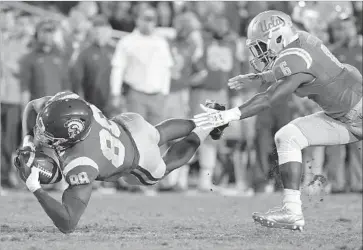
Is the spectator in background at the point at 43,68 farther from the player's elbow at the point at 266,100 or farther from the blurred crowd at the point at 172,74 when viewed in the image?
the player's elbow at the point at 266,100

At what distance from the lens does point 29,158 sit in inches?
216

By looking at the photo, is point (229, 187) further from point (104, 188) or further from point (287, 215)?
point (287, 215)

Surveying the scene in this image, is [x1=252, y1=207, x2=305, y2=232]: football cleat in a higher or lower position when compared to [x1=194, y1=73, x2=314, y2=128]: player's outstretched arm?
lower

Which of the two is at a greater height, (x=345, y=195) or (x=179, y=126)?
(x=179, y=126)

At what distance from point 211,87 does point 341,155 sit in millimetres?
1915

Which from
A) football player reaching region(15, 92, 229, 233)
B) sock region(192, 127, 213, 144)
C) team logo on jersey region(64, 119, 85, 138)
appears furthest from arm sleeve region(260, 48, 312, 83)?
team logo on jersey region(64, 119, 85, 138)

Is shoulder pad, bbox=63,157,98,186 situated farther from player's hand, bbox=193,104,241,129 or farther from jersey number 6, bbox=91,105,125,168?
player's hand, bbox=193,104,241,129

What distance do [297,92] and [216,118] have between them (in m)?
0.74

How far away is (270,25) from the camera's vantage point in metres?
6.39

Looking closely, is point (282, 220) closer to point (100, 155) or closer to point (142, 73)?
point (100, 155)

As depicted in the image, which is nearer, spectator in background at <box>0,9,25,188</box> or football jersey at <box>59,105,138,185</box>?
football jersey at <box>59,105,138,185</box>

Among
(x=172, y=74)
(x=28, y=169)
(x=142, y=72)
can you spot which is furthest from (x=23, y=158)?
(x=172, y=74)

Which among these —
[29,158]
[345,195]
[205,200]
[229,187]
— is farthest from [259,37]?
[229,187]

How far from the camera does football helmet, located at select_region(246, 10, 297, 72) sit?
6.38 metres
